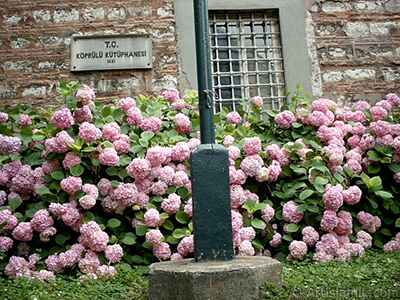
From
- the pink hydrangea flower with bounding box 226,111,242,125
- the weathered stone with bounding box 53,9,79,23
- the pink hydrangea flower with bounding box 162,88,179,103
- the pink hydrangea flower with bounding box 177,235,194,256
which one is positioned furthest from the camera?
the weathered stone with bounding box 53,9,79,23

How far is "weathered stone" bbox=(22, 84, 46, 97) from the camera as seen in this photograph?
471cm

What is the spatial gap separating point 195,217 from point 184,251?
792mm

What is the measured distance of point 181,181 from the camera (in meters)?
3.04

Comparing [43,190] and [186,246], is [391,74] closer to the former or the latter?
[186,246]

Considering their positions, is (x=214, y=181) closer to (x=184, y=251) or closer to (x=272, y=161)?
(x=184, y=251)

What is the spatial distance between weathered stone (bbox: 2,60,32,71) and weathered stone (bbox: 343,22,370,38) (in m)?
→ 3.57

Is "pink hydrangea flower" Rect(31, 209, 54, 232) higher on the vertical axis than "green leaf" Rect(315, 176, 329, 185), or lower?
lower

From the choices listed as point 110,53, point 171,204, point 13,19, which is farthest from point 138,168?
point 13,19

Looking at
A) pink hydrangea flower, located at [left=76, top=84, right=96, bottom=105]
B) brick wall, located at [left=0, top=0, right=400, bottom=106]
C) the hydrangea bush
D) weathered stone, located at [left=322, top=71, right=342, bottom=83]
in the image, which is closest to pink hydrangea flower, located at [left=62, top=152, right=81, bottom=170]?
the hydrangea bush

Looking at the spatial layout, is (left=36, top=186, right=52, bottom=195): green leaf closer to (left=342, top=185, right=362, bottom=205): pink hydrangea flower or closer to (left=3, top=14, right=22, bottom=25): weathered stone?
(left=342, top=185, right=362, bottom=205): pink hydrangea flower

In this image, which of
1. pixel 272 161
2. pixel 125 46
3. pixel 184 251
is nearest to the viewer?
pixel 184 251

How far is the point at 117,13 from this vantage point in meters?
4.84

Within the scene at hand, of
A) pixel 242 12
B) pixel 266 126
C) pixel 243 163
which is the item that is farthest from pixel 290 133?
pixel 242 12

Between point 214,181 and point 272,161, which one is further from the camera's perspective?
point 272,161
